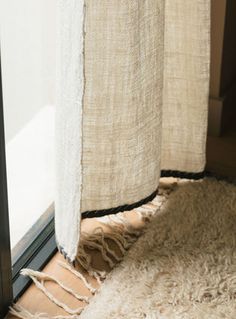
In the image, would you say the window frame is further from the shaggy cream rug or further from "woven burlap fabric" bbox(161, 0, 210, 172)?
"woven burlap fabric" bbox(161, 0, 210, 172)

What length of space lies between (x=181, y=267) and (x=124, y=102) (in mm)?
395

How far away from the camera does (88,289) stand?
1548 mm

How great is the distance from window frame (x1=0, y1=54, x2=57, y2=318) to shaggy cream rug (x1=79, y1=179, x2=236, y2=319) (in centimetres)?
16

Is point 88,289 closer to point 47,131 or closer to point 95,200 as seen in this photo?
point 95,200

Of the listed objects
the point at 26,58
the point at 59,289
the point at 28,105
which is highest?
the point at 26,58

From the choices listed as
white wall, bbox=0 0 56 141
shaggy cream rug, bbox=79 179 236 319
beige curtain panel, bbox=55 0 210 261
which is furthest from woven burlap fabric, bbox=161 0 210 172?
white wall, bbox=0 0 56 141

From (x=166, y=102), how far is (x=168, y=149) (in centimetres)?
13

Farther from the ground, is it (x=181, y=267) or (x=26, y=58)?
(x=26, y=58)

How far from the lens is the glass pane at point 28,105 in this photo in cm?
144

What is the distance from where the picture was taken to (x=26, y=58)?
1.51 metres

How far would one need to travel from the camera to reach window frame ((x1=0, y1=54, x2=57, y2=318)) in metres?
1.36

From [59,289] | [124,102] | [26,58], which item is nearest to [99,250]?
[59,289]

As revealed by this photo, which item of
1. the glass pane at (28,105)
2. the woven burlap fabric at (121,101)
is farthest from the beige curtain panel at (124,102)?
the glass pane at (28,105)

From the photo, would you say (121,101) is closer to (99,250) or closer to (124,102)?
(124,102)
